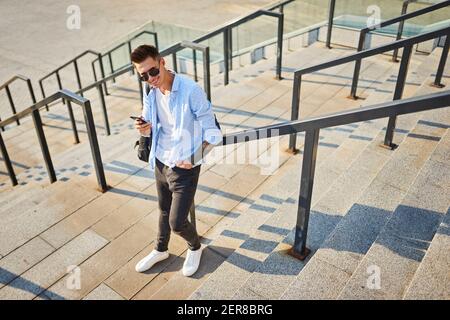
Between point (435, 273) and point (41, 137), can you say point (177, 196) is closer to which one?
point (435, 273)

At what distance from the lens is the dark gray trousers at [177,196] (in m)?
2.63

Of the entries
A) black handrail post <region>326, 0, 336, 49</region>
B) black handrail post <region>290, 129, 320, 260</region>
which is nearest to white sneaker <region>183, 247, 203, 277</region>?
black handrail post <region>290, 129, 320, 260</region>

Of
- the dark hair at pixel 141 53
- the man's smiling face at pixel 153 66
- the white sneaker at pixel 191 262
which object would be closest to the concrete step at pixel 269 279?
the white sneaker at pixel 191 262

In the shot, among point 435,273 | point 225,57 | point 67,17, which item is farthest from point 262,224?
point 67,17

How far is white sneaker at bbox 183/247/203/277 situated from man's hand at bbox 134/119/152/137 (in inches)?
36.1

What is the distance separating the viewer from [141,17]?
15766 mm

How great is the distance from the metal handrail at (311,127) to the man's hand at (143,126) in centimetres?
48

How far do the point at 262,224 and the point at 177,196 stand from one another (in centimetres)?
84

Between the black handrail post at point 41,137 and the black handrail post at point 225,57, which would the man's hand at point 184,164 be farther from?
the black handrail post at point 225,57

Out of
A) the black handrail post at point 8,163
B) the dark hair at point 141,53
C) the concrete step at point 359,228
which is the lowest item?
the black handrail post at point 8,163

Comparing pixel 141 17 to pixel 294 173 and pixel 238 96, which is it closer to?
pixel 238 96

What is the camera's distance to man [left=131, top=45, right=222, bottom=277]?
8.09ft

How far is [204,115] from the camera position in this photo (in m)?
2.52
